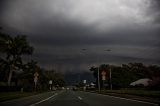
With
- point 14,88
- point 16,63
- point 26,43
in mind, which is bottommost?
point 14,88

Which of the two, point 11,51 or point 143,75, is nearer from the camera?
point 11,51

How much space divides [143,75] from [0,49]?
79536 mm

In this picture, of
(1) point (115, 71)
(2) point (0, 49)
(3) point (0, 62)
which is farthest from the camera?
(1) point (115, 71)

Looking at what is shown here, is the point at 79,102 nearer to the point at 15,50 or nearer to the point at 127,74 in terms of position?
the point at 15,50

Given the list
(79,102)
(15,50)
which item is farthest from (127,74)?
(79,102)

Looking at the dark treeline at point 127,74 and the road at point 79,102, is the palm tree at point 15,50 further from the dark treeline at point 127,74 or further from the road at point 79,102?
the road at point 79,102

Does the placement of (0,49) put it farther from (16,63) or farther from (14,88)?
(16,63)

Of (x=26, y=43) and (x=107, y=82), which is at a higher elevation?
(x=26, y=43)

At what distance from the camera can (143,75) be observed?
129 metres

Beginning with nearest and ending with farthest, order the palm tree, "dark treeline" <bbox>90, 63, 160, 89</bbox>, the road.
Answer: the road, the palm tree, "dark treeline" <bbox>90, 63, 160, 89</bbox>

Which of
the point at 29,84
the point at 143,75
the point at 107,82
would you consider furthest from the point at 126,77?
the point at 29,84

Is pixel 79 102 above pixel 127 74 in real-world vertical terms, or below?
below

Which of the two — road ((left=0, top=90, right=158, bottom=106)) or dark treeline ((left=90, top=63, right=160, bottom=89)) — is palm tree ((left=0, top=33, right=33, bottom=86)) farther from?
road ((left=0, top=90, right=158, bottom=106))

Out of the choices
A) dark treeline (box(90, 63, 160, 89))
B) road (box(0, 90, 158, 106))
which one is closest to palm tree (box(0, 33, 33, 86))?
dark treeline (box(90, 63, 160, 89))
